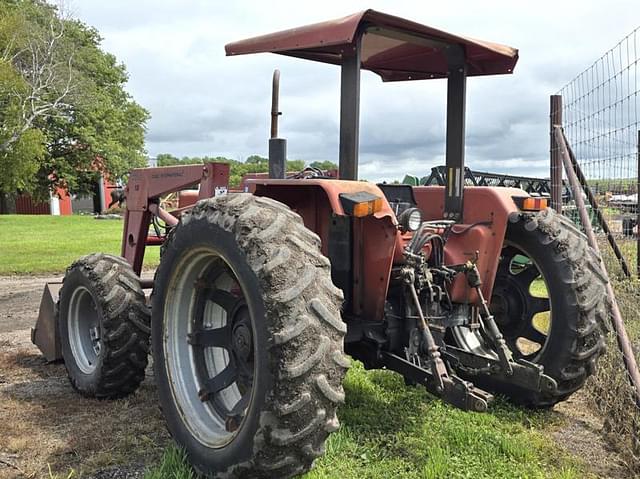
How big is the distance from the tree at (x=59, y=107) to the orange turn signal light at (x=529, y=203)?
21397mm

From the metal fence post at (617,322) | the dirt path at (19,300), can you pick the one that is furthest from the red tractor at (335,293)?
the dirt path at (19,300)

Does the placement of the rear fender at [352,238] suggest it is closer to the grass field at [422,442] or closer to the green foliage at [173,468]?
the grass field at [422,442]

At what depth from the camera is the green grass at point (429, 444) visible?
3.19 m

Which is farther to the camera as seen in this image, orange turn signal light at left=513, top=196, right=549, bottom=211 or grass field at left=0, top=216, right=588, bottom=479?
orange turn signal light at left=513, top=196, right=549, bottom=211

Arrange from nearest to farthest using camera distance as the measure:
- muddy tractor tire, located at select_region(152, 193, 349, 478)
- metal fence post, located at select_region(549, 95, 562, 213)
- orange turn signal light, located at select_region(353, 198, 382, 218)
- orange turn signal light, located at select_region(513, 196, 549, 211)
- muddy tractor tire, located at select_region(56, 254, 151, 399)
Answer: muddy tractor tire, located at select_region(152, 193, 349, 478) → orange turn signal light, located at select_region(353, 198, 382, 218) → orange turn signal light, located at select_region(513, 196, 549, 211) → muddy tractor tire, located at select_region(56, 254, 151, 399) → metal fence post, located at select_region(549, 95, 562, 213)

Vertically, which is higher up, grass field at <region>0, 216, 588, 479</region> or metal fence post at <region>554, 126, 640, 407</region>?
metal fence post at <region>554, 126, 640, 407</region>

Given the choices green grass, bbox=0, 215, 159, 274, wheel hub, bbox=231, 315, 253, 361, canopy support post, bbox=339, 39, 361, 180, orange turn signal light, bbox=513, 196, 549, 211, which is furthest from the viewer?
green grass, bbox=0, 215, 159, 274

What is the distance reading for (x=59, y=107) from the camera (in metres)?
30.7

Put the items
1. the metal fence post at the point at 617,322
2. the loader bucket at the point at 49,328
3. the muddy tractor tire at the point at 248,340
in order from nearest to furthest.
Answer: the muddy tractor tire at the point at 248,340, the metal fence post at the point at 617,322, the loader bucket at the point at 49,328

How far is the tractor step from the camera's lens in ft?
9.77

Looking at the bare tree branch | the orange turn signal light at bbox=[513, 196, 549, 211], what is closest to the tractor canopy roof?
the orange turn signal light at bbox=[513, 196, 549, 211]

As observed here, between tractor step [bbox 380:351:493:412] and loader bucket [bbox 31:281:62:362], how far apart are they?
3.02m

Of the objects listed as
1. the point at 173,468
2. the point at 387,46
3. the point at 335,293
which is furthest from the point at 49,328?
the point at 387,46

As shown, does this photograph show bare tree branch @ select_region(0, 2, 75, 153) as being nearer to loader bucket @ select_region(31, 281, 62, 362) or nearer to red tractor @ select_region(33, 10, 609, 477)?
loader bucket @ select_region(31, 281, 62, 362)
